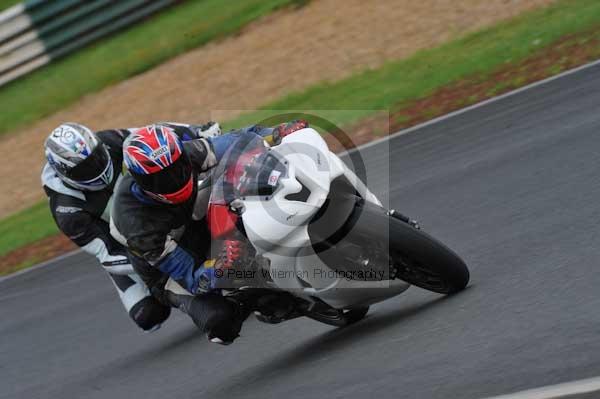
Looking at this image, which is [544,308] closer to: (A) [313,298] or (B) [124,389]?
(A) [313,298]

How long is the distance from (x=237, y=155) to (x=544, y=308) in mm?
1688

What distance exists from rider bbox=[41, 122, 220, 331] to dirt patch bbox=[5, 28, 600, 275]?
12.2 ft

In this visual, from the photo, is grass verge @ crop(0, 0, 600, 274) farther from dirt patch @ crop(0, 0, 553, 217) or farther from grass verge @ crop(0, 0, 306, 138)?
grass verge @ crop(0, 0, 306, 138)

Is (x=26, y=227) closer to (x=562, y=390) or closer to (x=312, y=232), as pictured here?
(x=312, y=232)

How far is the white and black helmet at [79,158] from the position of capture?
21.9ft

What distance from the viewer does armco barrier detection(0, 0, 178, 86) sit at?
1662 cm

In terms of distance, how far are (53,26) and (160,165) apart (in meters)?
13.0

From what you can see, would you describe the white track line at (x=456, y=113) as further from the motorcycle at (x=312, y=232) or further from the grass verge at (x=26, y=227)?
the motorcycle at (x=312, y=232)

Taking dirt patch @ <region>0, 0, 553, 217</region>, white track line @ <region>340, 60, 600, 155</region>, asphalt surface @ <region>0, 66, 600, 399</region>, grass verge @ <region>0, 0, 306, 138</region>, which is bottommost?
dirt patch @ <region>0, 0, 553, 217</region>

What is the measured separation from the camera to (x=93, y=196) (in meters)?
→ 6.98

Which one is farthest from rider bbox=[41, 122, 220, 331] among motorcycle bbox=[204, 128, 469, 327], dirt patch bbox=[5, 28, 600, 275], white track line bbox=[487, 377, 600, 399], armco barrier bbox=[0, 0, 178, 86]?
armco barrier bbox=[0, 0, 178, 86]

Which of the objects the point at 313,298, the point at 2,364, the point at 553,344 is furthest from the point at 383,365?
the point at 2,364

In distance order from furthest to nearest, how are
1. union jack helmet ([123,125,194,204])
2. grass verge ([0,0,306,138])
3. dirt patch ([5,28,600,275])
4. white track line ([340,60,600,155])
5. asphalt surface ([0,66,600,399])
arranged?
grass verge ([0,0,306,138])
dirt patch ([5,28,600,275])
white track line ([340,60,600,155])
union jack helmet ([123,125,194,204])
asphalt surface ([0,66,600,399])

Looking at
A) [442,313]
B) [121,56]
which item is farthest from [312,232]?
[121,56]
